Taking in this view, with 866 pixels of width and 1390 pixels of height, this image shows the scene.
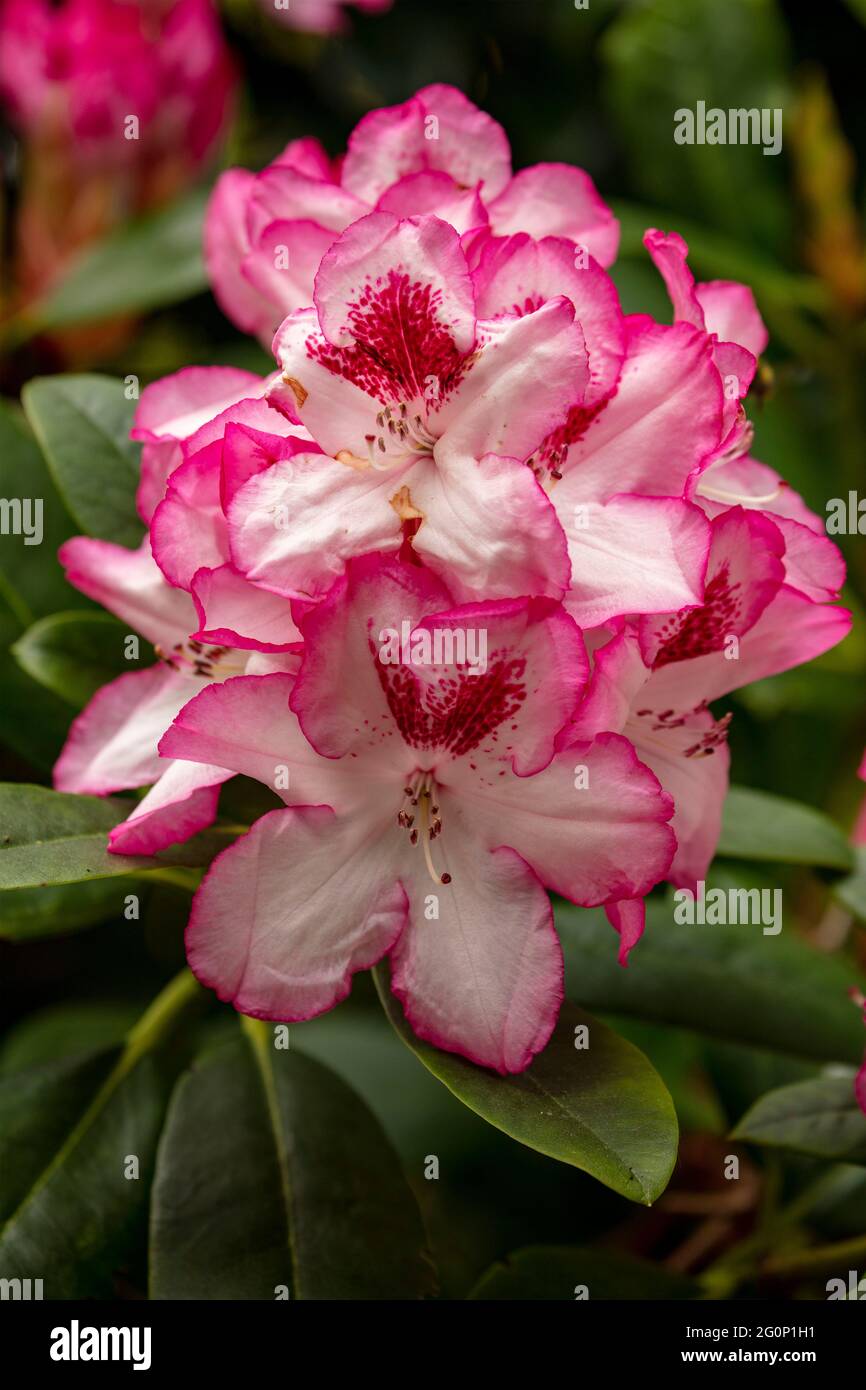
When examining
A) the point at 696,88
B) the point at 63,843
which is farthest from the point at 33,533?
the point at 696,88

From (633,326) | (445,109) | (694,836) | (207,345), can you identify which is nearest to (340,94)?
(207,345)

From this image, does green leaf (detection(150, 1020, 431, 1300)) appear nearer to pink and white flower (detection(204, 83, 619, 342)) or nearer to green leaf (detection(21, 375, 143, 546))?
green leaf (detection(21, 375, 143, 546))

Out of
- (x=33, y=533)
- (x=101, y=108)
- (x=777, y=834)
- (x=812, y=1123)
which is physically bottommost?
(x=812, y=1123)

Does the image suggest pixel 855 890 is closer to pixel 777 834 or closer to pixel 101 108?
pixel 777 834

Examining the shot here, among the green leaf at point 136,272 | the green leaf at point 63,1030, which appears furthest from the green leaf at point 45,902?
the green leaf at point 136,272

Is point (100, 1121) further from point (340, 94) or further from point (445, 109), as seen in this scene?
point (340, 94)

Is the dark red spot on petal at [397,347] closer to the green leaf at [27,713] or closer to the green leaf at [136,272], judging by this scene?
the green leaf at [27,713]
